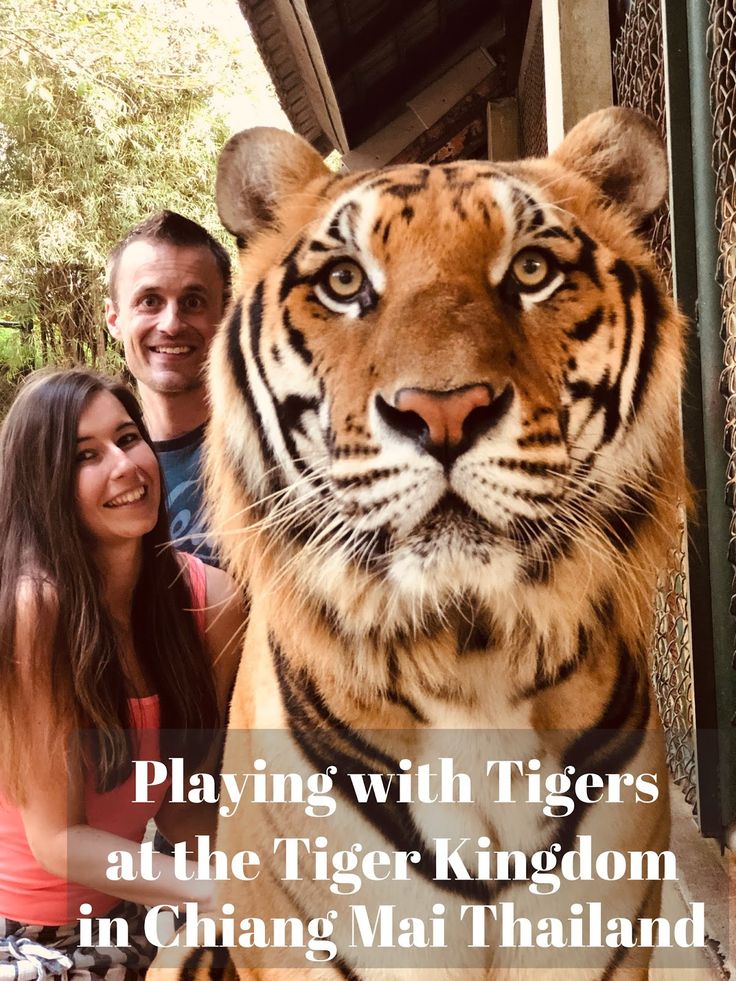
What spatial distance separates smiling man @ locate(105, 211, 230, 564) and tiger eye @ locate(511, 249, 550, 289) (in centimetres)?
36

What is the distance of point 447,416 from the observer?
60 centimetres

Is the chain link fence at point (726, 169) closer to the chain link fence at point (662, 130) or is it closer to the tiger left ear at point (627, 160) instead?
the chain link fence at point (662, 130)

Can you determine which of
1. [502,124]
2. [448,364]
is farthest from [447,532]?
[502,124]

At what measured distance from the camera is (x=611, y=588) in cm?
75

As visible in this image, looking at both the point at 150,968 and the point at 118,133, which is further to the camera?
the point at 118,133

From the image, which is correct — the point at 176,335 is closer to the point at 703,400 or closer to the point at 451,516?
the point at 451,516

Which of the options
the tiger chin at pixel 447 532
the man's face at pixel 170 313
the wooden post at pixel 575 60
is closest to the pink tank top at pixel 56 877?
the tiger chin at pixel 447 532

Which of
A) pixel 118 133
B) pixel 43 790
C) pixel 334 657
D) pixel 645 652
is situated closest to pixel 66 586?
pixel 43 790

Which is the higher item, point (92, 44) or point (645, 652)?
point (92, 44)

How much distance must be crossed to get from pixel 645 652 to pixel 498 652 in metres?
0.15

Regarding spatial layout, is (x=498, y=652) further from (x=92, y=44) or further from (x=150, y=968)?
(x=92, y=44)

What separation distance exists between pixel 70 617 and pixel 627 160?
2.22 feet

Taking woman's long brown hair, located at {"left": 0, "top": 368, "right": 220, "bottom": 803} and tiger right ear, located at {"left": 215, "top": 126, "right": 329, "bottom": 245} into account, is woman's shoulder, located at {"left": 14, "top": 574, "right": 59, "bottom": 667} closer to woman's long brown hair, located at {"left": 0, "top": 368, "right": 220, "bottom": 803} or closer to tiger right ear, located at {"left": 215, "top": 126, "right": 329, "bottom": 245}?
woman's long brown hair, located at {"left": 0, "top": 368, "right": 220, "bottom": 803}

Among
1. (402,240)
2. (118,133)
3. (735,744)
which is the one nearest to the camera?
(402,240)
